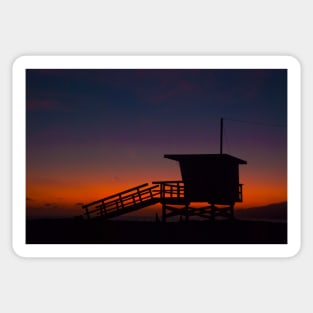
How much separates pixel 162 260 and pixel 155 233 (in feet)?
1.37

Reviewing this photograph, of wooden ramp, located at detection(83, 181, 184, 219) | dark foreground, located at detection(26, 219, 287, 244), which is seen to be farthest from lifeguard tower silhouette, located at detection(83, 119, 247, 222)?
dark foreground, located at detection(26, 219, 287, 244)

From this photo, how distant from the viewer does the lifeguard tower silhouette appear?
7.39 metres

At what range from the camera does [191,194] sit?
8070 millimetres

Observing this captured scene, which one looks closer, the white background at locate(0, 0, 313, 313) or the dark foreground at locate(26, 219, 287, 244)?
the white background at locate(0, 0, 313, 313)

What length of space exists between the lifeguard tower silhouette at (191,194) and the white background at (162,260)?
90cm

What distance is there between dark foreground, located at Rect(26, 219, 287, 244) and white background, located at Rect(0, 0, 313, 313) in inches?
9.1

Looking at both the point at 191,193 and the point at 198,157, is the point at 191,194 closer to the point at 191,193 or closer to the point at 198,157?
the point at 191,193

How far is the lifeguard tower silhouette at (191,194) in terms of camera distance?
291 inches

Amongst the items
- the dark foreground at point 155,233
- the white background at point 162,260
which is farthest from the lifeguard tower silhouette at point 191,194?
the white background at point 162,260

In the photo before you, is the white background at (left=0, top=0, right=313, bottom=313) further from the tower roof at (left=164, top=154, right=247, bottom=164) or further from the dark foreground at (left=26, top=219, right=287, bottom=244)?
the tower roof at (left=164, top=154, right=247, bottom=164)

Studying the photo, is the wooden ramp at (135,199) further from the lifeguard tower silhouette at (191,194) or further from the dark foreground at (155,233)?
the dark foreground at (155,233)
